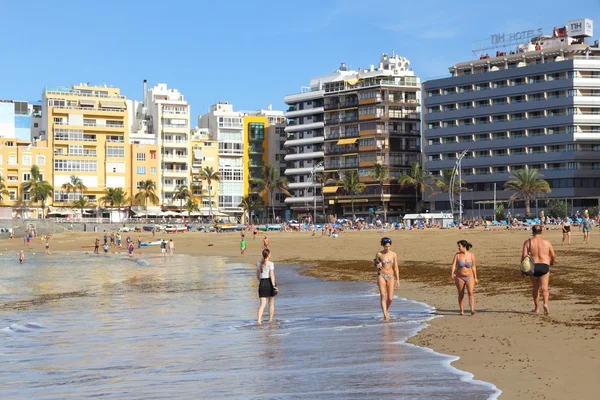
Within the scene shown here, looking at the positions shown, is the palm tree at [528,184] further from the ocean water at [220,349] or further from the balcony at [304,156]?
the ocean water at [220,349]

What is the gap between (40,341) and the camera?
15305 mm

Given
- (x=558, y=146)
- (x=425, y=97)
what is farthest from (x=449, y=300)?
(x=425, y=97)

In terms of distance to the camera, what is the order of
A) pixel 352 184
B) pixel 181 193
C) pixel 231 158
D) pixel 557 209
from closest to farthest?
pixel 557 209, pixel 352 184, pixel 181 193, pixel 231 158

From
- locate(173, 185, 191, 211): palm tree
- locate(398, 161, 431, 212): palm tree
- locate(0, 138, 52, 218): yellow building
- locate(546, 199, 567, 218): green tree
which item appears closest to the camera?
locate(546, 199, 567, 218): green tree

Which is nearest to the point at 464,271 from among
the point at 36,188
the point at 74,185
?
the point at 36,188

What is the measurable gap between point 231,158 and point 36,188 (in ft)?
109

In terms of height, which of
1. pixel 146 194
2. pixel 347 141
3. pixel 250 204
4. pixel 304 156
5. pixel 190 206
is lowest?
pixel 190 206

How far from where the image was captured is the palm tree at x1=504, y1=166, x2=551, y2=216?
94938 mm

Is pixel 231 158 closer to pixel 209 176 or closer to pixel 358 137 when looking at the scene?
pixel 209 176

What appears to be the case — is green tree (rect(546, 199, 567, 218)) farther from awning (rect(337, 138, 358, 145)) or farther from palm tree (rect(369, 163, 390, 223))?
awning (rect(337, 138, 358, 145))

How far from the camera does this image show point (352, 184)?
115312 millimetres

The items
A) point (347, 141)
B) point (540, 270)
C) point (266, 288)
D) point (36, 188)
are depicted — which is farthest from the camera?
point (347, 141)

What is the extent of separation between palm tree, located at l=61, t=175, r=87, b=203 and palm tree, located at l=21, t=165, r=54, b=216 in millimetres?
2357

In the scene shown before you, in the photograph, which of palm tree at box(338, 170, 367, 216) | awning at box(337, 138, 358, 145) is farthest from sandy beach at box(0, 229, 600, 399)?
awning at box(337, 138, 358, 145)
